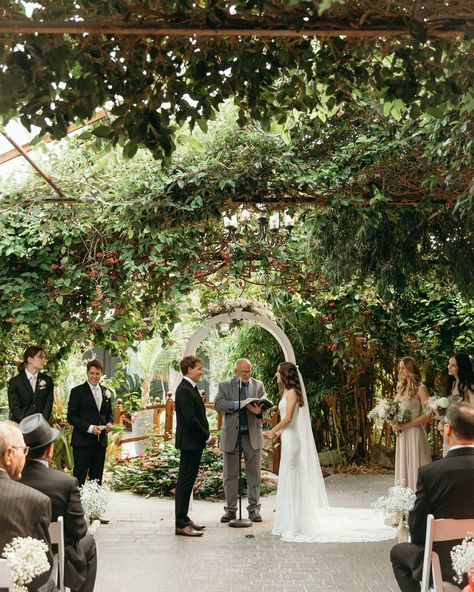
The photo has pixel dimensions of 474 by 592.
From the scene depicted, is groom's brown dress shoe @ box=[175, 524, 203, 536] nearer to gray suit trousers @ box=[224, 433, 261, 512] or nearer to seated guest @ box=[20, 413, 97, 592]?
gray suit trousers @ box=[224, 433, 261, 512]

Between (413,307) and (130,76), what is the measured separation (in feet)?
30.4

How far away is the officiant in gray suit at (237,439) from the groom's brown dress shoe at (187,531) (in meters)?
0.70

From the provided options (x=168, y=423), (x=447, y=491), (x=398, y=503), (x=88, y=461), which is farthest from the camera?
(x=168, y=423)

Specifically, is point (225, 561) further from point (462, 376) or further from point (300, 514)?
point (462, 376)

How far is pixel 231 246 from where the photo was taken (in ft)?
30.4

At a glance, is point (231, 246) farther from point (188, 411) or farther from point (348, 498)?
point (348, 498)

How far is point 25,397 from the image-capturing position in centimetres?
838

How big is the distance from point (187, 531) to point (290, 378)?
1.83 metres

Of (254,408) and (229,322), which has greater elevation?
(229,322)

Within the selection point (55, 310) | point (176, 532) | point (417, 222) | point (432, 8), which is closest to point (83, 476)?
point (176, 532)

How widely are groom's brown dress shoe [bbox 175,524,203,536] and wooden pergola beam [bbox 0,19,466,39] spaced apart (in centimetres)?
541

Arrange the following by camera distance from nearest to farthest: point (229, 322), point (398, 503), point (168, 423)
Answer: point (398, 503) < point (229, 322) < point (168, 423)

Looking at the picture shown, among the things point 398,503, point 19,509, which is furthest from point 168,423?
point 19,509

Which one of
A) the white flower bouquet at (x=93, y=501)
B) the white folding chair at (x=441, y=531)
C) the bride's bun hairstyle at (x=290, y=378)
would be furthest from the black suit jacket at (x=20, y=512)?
the bride's bun hairstyle at (x=290, y=378)
